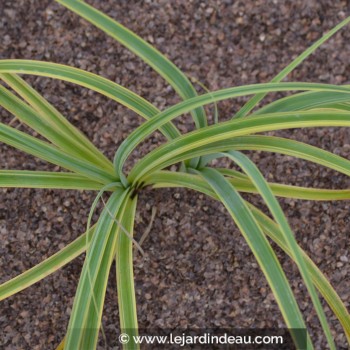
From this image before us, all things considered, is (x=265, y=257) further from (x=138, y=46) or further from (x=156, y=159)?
(x=138, y=46)

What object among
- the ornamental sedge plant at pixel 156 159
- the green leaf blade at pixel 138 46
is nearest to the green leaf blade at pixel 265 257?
the ornamental sedge plant at pixel 156 159

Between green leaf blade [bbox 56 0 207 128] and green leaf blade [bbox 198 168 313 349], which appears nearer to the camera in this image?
green leaf blade [bbox 198 168 313 349]

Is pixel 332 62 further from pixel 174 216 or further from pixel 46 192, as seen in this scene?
pixel 46 192

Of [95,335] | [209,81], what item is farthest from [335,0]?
[95,335]

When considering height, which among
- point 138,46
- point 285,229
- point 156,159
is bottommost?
point 285,229

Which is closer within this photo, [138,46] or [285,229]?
[285,229]

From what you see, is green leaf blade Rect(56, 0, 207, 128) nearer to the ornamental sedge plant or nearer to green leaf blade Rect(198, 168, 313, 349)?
the ornamental sedge plant

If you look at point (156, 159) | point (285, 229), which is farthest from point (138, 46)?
point (285, 229)

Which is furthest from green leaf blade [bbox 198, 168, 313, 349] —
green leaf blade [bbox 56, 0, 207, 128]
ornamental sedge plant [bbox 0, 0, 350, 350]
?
green leaf blade [bbox 56, 0, 207, 128]
